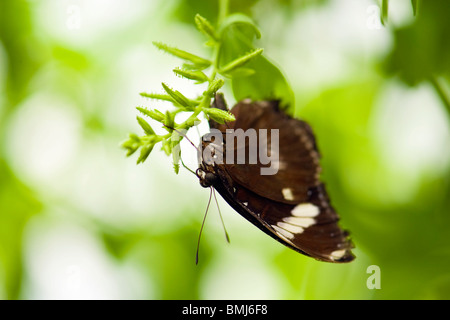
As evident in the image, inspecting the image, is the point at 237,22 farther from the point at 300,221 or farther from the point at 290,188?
the point at 300,221

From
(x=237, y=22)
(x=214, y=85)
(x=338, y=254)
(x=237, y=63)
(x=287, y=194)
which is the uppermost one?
(x=237, y=22)

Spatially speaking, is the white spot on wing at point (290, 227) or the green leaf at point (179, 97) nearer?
the green leaf at point (179, 97)

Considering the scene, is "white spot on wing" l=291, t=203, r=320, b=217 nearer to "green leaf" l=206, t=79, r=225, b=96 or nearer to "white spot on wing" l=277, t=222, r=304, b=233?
"white spot on wing" l=277, t=222, r=304, b=233

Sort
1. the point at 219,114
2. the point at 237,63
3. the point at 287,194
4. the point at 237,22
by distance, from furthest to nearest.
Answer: the point at 287,194
the point at 237,22
the point at 237,63
the point at 219,114

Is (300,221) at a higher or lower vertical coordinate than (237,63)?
lower

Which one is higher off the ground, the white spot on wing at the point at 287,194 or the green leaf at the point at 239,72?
the green leaf at the point at 239,72

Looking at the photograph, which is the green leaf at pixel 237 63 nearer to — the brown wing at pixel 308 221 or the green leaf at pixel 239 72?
the green leaf at pixel 239 72

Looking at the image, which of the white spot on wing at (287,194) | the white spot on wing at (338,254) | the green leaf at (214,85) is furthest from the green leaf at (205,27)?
the white spot on wing at (338,254)

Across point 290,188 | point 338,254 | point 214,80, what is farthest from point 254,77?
point 338,254
